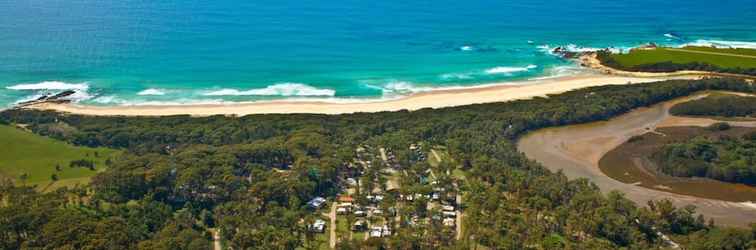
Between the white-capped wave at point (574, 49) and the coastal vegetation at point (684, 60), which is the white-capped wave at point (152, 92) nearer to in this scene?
the white-capped wave at point (574, 49)

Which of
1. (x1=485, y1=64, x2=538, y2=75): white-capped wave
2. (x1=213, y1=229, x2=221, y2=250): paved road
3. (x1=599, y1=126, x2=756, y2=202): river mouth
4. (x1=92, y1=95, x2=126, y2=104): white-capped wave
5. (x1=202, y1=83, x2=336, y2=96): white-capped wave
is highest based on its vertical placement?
(x1=485, y1=64, x2=538, y2=75): white-capped wave

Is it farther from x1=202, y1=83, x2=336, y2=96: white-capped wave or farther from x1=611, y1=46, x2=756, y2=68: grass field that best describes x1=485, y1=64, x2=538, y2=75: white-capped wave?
x1=202, y1=83, x2=336, y2=96: white-capped wave

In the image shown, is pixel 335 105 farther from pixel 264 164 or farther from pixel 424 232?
pixel 424 232

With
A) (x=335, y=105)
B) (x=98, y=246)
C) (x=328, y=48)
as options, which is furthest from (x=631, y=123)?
(x=98, y=246)

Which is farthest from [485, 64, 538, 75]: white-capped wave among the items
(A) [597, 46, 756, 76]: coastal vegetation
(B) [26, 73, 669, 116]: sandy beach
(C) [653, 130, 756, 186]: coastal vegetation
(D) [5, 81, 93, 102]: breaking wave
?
(D) [5, 81, 93, 102]: breaking wave

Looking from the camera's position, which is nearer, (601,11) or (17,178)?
(17,178)

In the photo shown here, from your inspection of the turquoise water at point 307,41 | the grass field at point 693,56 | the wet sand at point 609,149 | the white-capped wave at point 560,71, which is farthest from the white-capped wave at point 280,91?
the grass field at point 693,56
